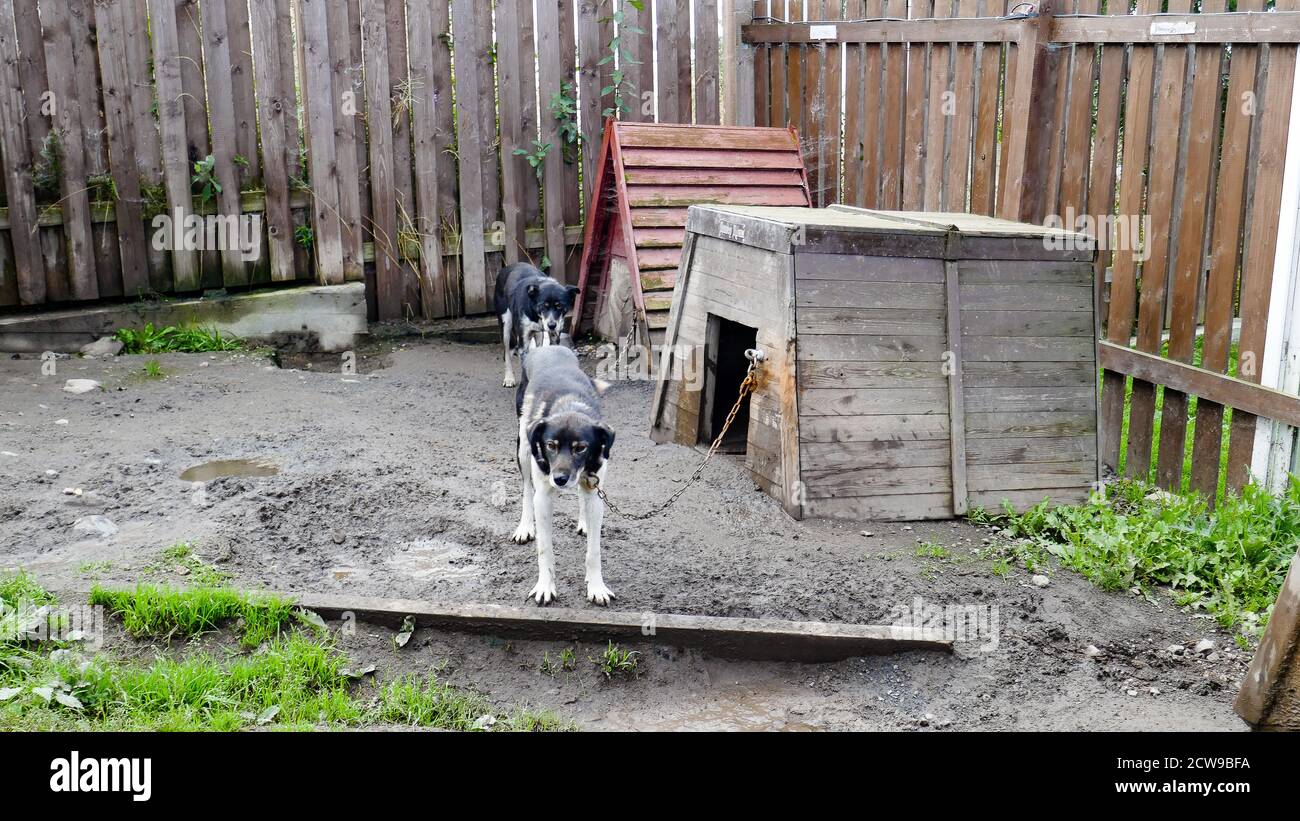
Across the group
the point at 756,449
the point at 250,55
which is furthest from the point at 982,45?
the point at 250,55

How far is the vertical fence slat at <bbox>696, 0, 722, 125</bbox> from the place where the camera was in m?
9.11

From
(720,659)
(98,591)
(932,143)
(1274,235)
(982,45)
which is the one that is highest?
(982,45)

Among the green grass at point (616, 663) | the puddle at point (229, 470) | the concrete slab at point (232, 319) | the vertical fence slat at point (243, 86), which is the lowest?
the green grass at point (616, 663)

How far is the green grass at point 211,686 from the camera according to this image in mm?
3182

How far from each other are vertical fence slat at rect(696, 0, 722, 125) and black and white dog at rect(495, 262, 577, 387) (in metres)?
2.35

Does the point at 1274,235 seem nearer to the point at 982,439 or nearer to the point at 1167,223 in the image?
the point at 1167,223

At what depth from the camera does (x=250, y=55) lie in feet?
25.6

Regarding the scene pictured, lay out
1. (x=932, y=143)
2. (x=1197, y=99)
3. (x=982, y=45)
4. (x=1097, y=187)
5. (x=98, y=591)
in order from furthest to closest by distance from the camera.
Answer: (x=932, y=143)
(x=982, y=45)
(x=1097, y=187)
(x=1197, y=99)
(x=98, y=591)

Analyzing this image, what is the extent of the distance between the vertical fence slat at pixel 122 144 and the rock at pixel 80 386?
1.20 m

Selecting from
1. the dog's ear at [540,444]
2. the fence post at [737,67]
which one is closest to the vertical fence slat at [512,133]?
the fence post at [737,67]

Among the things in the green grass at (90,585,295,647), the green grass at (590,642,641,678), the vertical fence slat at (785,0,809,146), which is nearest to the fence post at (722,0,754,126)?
the vertical fence slat at (785,0,809,146)

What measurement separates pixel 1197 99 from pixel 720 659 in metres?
3.49

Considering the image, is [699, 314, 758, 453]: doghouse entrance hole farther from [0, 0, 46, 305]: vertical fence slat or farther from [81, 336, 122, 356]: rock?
[0, 0, 46, 305]: vertical fence slat

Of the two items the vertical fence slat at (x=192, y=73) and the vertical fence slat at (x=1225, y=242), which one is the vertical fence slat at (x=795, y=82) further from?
the vertical fence slat at (x=192, y=73)
